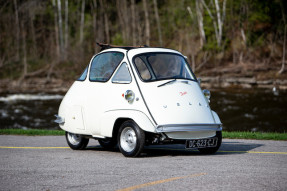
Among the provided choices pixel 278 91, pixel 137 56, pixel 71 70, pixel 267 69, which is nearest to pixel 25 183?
pixel 137 56

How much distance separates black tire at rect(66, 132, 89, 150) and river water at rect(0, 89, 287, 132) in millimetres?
17088

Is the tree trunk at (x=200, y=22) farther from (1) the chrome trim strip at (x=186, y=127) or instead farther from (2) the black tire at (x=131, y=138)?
(2) the black tire at (x=131, y=138)

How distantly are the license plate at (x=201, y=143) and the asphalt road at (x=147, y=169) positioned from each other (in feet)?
0.69

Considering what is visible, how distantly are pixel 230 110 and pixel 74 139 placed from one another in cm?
2432

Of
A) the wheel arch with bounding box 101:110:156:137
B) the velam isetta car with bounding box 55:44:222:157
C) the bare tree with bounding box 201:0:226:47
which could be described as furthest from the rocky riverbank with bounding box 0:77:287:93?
the wheel arch with bounding box 101:110:156:137

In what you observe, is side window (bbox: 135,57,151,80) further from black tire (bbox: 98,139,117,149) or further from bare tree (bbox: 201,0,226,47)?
bare tree (bbox: 201,0,226,47)

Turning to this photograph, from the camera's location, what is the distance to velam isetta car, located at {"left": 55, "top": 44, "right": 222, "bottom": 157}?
929 cm

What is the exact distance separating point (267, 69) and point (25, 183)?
39.5 metres

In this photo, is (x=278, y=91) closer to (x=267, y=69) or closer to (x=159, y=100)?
(x=267, y=69)

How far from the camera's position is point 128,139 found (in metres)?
9.45

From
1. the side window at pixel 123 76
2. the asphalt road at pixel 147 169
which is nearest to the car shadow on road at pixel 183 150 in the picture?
the asphalt road at pixel 147 169

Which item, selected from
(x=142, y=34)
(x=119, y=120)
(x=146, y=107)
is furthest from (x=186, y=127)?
→ (x=142, y=34)

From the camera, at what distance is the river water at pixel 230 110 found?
3030 cm

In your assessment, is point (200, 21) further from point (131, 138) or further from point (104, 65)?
point (131, 138)
